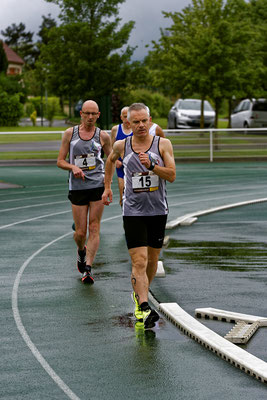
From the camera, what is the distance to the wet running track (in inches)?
225

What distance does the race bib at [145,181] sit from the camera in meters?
7.50

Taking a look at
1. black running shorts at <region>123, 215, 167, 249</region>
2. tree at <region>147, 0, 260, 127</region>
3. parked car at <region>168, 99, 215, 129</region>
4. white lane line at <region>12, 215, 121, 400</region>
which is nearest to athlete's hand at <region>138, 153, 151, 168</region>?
black running shorts at <region>123, 215, 167, 249</region>

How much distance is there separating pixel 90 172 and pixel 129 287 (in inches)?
56.8

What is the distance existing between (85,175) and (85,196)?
0.24m

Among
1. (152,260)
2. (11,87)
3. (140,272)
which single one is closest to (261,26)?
(11,87)

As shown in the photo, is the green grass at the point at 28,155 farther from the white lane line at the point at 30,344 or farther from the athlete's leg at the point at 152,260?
the athlete's leg at the point at 152,260

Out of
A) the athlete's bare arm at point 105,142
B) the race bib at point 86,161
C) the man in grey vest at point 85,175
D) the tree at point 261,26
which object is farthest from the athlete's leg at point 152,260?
the tree at point 261,26

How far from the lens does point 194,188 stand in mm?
22922

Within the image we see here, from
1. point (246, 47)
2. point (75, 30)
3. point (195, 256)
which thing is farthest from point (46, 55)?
point (195, 256)

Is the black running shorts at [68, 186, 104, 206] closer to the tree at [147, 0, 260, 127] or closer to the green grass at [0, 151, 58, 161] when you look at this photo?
the green grass at [0, 151, 58, 161]

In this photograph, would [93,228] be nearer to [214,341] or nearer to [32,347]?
[32,347]

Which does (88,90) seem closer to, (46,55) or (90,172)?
(46,55)

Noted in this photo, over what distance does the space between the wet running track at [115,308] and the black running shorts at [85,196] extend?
2.93ft

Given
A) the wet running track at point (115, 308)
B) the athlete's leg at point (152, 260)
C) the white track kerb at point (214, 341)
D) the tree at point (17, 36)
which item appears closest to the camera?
the wet running track at point (115, 308)
